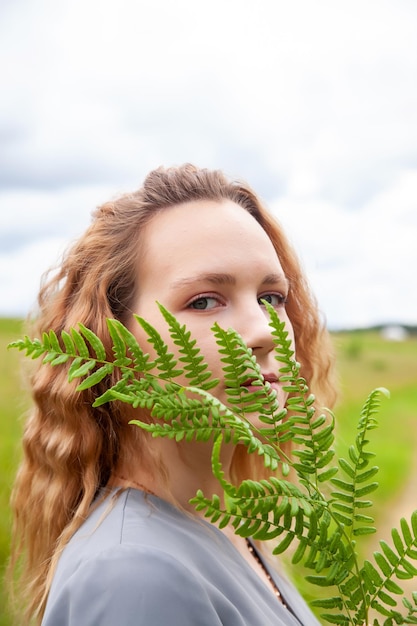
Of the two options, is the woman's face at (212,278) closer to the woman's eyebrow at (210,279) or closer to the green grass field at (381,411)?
the woman's eyebrow at (210,279)

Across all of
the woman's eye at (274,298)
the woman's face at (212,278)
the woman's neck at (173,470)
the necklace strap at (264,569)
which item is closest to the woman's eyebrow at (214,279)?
the woman's face at (212,278)

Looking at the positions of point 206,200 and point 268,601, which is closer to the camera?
point 268,601

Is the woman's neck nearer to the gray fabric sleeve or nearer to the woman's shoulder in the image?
the woman's shoulder

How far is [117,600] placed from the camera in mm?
1148

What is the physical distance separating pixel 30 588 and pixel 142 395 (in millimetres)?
1089

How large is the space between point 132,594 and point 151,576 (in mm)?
49

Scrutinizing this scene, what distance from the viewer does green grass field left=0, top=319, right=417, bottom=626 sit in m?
5.17

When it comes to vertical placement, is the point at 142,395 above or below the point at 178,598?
above

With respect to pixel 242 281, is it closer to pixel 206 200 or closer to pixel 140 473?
pixel 206 200

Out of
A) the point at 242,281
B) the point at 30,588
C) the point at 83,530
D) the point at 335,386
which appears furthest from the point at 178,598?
the point at 335,386

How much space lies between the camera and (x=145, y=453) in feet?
5.27

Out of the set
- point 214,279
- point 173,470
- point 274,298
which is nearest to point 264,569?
point 173,470

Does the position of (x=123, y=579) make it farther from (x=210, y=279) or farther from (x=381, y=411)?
(x=381, y=411)

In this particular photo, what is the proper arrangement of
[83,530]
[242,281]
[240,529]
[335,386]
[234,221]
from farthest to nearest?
[335,386], [234,221], [242,281], [83,530], [240,529]
